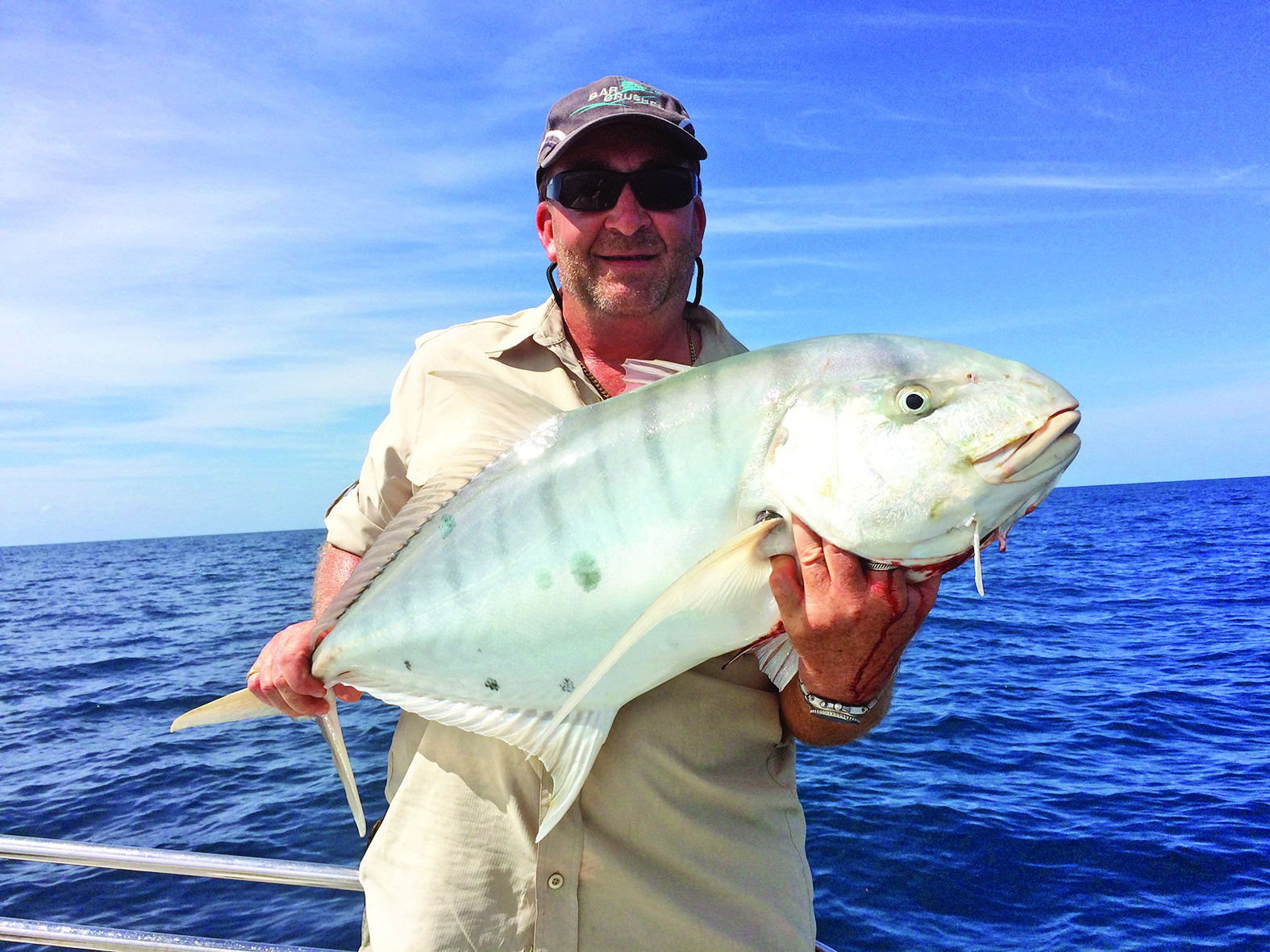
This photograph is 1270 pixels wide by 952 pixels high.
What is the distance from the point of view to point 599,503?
5.71 feet

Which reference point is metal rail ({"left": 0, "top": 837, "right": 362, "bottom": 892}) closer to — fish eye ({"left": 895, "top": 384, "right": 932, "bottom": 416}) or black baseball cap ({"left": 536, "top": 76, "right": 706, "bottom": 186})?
fish eye ({"left": 895, "top": 384, "right": 932, "bottom": 416})

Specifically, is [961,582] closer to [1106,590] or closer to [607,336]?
[1106,590]

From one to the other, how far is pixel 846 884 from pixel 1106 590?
18857 millimetres

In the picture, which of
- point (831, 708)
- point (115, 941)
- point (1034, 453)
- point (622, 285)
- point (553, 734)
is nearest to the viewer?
point (1034, 453)

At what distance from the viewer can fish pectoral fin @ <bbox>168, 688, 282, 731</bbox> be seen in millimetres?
1976

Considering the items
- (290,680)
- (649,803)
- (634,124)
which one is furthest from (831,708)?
(634,124)

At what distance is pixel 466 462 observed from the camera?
2.02 metres

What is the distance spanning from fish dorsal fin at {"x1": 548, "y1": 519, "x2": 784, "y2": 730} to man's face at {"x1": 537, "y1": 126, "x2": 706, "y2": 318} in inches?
43.4

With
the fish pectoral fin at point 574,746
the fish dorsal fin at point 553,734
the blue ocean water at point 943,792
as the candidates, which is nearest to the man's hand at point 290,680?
the fish dorsal fin at point 553,734

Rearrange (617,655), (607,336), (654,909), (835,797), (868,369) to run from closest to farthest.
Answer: (617,655)
(868,369)
(654,909)
(607,336)
(835,797)

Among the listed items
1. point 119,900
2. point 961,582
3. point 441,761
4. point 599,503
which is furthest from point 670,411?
point 961,582

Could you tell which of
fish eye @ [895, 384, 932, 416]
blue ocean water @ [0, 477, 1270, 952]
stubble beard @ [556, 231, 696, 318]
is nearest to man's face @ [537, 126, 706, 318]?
stubble beard @ [556, 231, 696, 318]

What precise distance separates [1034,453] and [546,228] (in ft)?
6.30

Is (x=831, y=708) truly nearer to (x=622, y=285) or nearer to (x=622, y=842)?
(x=622, y=842)
